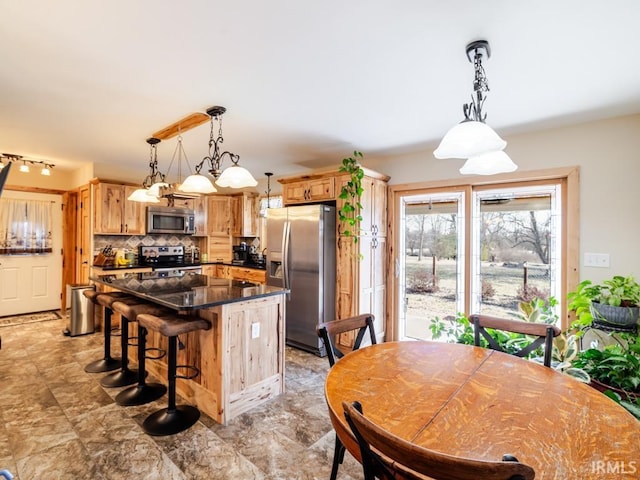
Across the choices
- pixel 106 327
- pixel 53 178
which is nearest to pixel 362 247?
pixel 106 327

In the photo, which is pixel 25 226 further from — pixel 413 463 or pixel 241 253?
pixel 413 463

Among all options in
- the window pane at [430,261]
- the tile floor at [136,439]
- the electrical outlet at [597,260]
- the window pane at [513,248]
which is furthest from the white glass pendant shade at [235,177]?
the electrical outlet at [597,260]

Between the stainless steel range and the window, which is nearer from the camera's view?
the window

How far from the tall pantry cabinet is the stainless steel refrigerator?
118 mm

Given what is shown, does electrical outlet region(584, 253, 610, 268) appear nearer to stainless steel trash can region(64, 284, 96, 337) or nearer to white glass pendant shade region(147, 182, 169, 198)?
white glass pendant shade region(147, 182, 169, 198)

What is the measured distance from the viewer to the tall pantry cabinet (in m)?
3.71

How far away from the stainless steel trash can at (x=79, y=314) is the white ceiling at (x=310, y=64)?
2.13m

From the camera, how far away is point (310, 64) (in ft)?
6.64

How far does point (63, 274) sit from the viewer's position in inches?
221

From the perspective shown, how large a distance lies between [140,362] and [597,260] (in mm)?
4126

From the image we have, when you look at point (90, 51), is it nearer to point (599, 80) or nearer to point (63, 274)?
point (599, 80)

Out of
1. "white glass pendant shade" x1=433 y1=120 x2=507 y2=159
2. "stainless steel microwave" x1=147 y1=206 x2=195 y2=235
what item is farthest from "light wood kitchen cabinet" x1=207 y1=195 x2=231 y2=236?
"white glass pendant shade" x1=433 y1=120 x2=507 y2=159

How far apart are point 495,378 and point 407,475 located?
839mm

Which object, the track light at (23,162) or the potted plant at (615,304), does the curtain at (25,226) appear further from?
the potted plant at (615,304)
